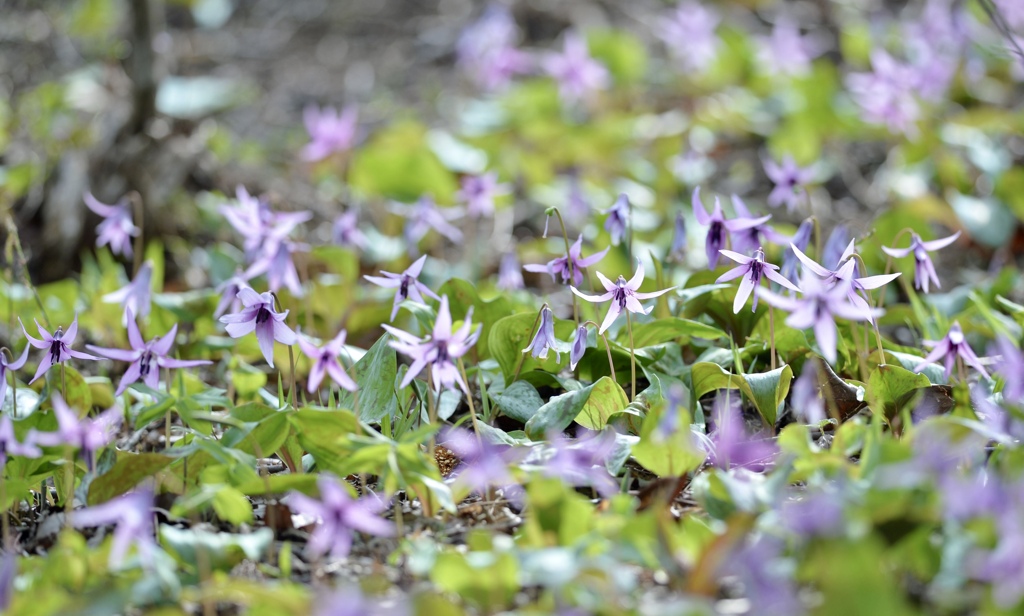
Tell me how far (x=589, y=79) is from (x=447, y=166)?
2.64 feet

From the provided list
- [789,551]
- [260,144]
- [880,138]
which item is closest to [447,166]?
[260,144]

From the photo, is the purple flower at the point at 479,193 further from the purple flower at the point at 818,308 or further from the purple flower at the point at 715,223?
the purple flower at the point at 818,308

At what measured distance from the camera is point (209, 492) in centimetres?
132

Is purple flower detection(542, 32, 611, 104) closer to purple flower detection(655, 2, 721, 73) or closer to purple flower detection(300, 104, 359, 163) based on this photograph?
purple flower detection(655, 2, 721, 73)

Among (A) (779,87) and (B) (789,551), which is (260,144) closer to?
(A) (779,87)

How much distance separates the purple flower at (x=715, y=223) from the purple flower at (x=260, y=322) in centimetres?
74

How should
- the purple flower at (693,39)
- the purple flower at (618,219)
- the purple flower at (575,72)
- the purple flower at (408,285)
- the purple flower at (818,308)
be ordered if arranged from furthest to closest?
the purple flower at (693,39)
the purple flower at (575,72)
the purple flower at (618,219)
the purple flower at (408,285)
the purple flower at (818,308)

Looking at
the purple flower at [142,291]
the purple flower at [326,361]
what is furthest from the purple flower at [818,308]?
the purple flower at [142,291]

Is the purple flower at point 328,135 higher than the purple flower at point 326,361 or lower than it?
lower

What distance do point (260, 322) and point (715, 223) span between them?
84 cm

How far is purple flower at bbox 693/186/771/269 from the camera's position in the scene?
176 centimetres

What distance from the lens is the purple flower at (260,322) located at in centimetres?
154

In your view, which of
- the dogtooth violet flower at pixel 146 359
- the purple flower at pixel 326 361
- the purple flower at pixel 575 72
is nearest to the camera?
the purple flower at pixel 326 361

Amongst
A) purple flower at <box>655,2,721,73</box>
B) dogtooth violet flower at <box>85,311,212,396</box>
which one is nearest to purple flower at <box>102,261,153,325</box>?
dogtooth violet flower at <box>85,311,212,396</box>
